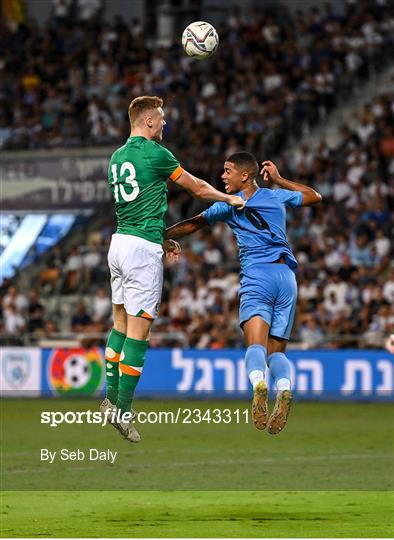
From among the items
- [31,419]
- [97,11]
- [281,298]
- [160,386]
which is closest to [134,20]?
[97,11]

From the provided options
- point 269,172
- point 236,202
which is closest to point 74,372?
point 269,172

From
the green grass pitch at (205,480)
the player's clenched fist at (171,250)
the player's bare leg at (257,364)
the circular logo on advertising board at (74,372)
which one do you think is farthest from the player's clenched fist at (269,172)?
the circular logo on advertising board at (74,372)

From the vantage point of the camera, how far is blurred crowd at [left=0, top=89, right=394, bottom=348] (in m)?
23.2

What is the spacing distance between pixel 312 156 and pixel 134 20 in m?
7.62

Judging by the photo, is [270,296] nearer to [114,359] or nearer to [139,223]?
[139,223]

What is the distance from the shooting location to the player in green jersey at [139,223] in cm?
1070

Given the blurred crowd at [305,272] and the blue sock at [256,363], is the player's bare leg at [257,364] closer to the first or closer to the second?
the blue sock at [256,363]

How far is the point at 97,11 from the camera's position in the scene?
112ft

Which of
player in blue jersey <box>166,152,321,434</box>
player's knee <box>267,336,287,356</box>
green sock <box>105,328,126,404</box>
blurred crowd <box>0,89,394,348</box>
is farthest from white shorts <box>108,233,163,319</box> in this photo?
blurred crowd <box>0,89,394,348</box>

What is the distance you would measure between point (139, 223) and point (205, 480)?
410 cm

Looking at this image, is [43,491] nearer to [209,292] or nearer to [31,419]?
[31,419]

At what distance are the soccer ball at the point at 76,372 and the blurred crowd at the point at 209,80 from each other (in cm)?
608

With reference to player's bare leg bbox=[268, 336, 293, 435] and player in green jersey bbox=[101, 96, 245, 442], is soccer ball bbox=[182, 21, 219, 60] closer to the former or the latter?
player in green jersey bbox=[101, 96, 245, 442]

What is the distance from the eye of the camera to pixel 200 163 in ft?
90.0
